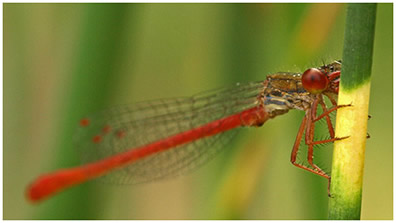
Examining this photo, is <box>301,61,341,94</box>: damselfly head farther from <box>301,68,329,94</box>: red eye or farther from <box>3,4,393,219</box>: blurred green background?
<box>3,4,393,219</box>: blurred green background

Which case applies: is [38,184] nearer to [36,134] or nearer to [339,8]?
[36,134]

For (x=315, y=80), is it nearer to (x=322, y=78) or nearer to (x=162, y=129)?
(x=322, y=78)

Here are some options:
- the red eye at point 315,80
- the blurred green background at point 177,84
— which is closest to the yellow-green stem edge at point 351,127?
the red eye at point 315,80

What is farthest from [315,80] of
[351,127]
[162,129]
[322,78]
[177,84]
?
[177,84]

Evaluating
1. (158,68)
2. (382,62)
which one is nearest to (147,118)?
(158,68)

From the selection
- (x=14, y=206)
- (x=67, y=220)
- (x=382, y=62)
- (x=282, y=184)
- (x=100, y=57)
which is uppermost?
(x=382, y=62)

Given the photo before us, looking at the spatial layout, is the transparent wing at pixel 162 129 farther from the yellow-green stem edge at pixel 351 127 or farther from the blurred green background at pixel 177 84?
the yellow-green stem edge at pixel 351 127
